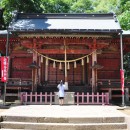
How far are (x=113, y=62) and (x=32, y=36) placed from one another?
23.7 feet

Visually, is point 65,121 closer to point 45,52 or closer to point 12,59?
point 45,52

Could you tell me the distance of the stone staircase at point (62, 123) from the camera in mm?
8602

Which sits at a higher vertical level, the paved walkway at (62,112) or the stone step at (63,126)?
the paved walkway at (62,112)

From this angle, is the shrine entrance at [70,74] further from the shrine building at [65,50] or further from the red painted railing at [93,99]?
the red painted railing at [93,99]

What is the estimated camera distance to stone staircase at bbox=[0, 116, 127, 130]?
860 centimetres

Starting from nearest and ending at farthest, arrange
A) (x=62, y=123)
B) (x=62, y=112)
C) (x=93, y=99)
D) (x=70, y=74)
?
1. (x=62, y=123)
2. (x=62, y=112)
3. (x=93, y=99)
4. (x=70, y=74)

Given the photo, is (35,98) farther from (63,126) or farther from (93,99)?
(63,126)

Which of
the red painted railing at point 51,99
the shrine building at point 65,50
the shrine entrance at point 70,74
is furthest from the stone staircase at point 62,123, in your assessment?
the shrine entrance at point 70,74

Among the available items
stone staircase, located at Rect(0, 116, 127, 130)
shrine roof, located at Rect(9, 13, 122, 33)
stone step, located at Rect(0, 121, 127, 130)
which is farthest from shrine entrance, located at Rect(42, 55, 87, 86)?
stone step, located at Rect(0, 121, 127, 130)

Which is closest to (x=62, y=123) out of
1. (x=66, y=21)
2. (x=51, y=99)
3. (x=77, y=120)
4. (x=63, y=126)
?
(x=63, y=126)

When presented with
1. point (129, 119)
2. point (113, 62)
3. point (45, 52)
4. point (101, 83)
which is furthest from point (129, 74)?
point (129, 119)

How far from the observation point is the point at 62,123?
→ 8.88 meters

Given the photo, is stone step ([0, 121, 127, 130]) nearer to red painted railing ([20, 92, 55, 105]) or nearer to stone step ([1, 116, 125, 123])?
stone step ([1, 116, 125, 123])

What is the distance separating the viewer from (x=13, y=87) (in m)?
17.3
